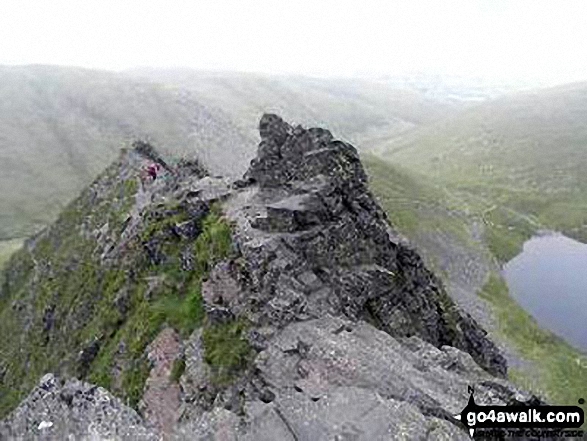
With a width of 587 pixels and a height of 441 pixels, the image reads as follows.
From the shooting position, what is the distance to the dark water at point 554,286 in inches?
5463

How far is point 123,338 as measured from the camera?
6359 cm

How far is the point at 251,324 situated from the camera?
54500 millimetres

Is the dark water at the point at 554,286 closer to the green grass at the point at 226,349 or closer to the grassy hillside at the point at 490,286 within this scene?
the grassy hillside at the point at 490,286

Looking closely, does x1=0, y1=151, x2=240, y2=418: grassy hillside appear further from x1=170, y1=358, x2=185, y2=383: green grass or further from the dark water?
the dark water

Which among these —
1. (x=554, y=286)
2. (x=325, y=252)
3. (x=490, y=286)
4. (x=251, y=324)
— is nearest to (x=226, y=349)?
(x=251, y=324)

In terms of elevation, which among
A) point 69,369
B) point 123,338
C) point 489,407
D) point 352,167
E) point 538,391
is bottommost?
point 538,391

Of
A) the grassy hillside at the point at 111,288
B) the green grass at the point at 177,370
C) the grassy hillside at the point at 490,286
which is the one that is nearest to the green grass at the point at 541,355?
the grassy hillside at the point at 490,286

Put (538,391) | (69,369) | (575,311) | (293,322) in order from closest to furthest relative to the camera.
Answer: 1. (293,322)
2. (69,369)
3. (538,391)
4. (575,311)

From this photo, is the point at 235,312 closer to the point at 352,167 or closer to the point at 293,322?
the point at 293,322

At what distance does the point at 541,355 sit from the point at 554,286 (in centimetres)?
4799

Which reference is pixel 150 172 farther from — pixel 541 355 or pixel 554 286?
pixel 554 286

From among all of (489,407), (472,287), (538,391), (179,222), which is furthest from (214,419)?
(472,287)

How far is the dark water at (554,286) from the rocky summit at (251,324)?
68.5m

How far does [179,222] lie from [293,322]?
75.7 ft
